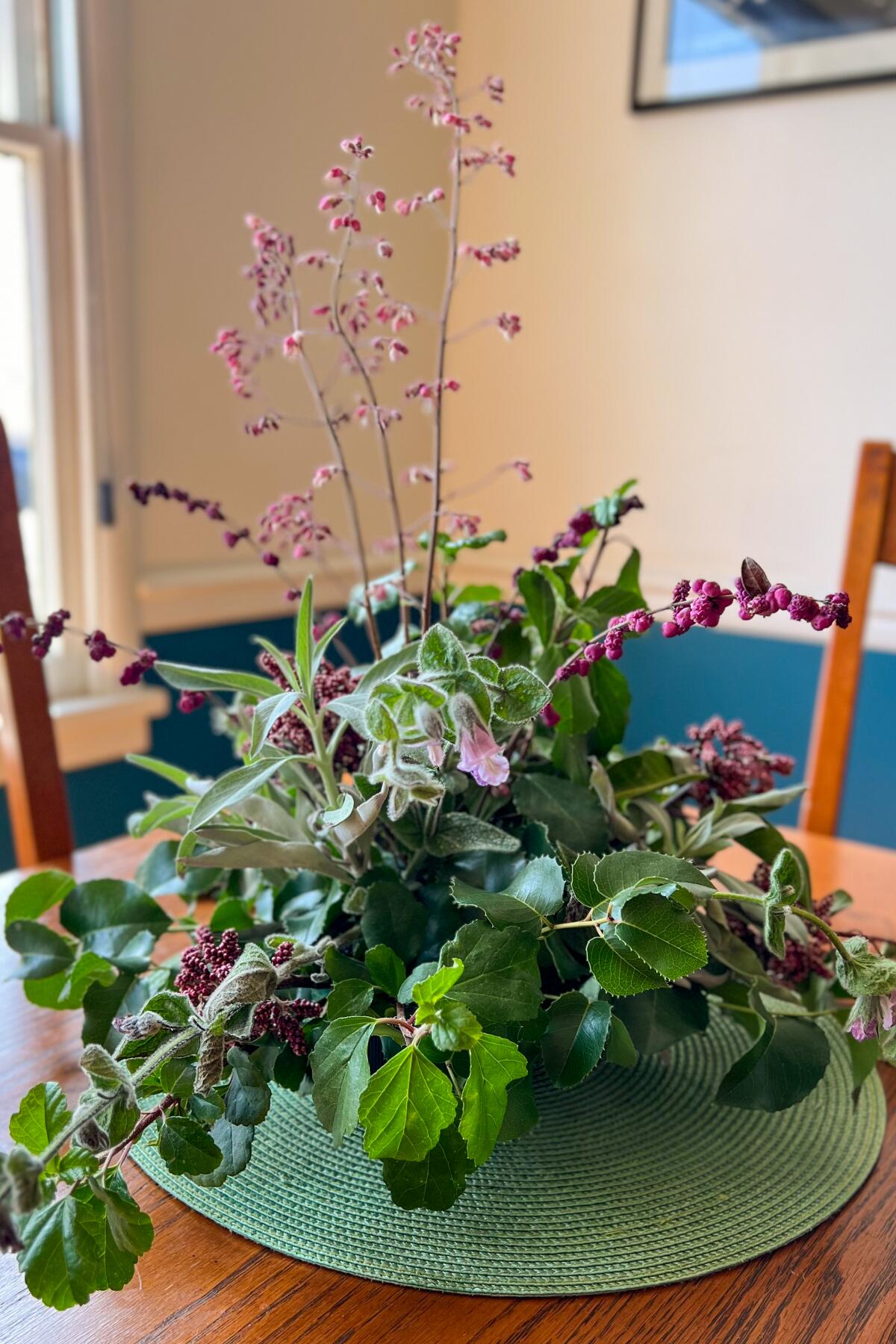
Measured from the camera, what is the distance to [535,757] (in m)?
0.61

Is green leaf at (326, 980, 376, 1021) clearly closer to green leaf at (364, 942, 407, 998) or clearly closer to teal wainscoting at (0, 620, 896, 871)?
green leaf at (364, 942, 407, 998)

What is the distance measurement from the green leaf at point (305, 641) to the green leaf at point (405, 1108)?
0.18 meters

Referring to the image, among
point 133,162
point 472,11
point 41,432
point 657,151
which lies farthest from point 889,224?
point 41,432

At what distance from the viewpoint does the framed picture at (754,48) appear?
6.05ft

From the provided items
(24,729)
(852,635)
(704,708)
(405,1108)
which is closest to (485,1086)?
(405,1108)

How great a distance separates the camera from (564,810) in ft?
1.77

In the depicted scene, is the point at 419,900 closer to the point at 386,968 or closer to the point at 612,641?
the point at 386,968

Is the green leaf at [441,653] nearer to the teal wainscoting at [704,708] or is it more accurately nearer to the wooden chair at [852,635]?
the wooden chair at [852,635]

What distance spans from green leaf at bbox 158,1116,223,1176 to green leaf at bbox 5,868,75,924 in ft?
0.67

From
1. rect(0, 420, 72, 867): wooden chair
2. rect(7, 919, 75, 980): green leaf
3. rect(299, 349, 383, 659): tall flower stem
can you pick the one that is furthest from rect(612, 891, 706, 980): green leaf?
rect(0, 420, 72, 867): wooden chair

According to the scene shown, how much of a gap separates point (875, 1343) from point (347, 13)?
86.5 inches

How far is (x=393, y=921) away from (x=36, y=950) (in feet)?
0.68

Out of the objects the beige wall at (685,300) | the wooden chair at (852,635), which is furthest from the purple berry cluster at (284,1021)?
the beige wall at (685,300)

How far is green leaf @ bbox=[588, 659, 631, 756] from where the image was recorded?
0.57m
